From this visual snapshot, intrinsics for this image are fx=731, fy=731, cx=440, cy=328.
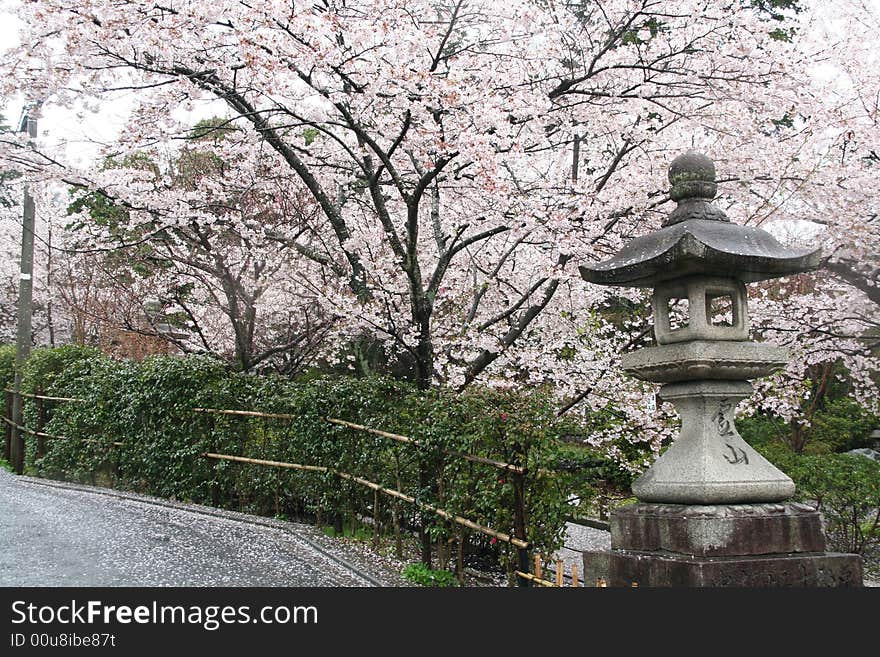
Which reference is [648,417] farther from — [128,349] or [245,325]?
[128,349]

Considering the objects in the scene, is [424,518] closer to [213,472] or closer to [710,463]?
[710,463]

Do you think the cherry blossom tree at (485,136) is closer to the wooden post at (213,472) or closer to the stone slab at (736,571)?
the wooden post at (213,472)

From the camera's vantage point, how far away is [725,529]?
168 inches

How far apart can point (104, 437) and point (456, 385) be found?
18.8 feet

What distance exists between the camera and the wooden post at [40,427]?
1233 cm

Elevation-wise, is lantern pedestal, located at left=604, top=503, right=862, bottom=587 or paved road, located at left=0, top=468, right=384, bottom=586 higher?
lantern pedestal, located at left=604, top=503, right=862, bottom=587

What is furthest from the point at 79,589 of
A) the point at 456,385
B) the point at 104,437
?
the point at 104,437

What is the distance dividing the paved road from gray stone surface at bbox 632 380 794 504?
2.66 metres

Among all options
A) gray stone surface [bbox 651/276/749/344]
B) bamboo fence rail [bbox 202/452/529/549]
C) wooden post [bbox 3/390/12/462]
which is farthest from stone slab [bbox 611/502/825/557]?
wooden post [bbox 3/390/12/462]

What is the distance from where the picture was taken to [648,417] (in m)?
7.79

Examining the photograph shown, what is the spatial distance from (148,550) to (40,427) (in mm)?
7011

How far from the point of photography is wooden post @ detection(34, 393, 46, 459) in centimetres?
1233

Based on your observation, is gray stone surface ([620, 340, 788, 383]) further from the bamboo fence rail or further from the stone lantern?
the bamboo fence rail

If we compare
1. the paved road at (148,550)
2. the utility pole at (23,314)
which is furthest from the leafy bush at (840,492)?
the utility pole at (23,314)
